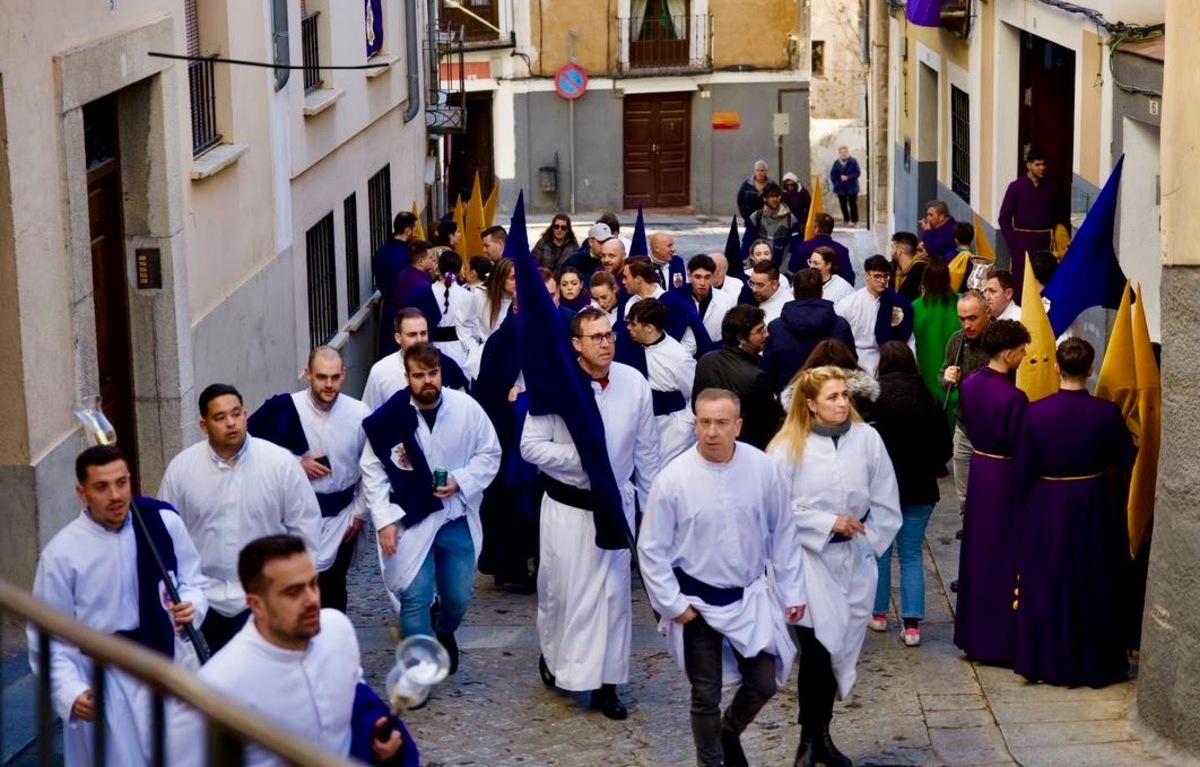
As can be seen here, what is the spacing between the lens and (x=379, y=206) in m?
20.3

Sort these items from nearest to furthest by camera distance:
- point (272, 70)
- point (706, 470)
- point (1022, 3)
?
1. point (706, 470)
2. point (272, 70)
3. point (1022, 3)

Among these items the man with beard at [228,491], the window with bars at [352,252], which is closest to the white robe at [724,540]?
the man with beard at [228,491]

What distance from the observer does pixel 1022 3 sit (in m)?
16.8

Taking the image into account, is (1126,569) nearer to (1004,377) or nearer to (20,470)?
(1004,377)

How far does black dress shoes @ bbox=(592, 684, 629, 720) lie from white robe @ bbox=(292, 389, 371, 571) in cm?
141

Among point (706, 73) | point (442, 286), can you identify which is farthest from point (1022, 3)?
point (706, 73)

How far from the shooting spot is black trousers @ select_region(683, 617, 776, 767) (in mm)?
7906

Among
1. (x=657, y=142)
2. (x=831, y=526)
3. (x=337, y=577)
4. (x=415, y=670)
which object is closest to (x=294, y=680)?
(x=415, y=670)

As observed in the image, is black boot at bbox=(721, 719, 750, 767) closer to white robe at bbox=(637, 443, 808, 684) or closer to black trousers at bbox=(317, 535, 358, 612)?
white robe at bbox=(637, 443, 808, 684)

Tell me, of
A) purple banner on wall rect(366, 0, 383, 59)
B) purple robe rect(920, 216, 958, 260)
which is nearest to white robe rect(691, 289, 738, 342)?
purple robe rect(920, 216, 958, 260)

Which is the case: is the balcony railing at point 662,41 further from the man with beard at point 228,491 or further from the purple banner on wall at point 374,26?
the man with beard at point 228,491

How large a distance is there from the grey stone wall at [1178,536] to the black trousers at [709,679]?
5.64 ft

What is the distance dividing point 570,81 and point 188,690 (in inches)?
1416

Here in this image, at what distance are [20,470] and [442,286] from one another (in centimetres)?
643
